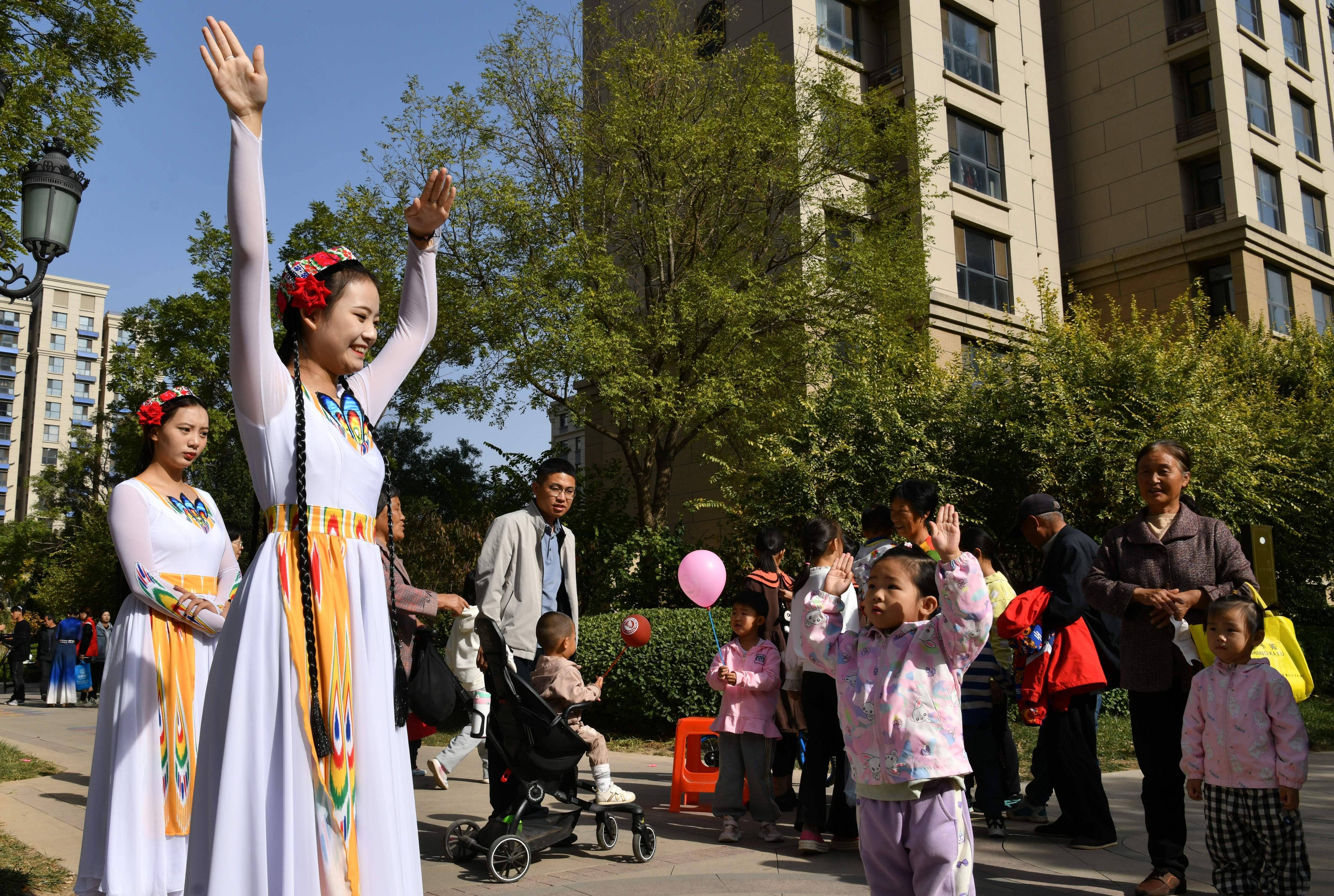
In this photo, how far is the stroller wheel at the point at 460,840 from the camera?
5367mm

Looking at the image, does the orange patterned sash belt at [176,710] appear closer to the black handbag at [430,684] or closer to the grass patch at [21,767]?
the black handbag at [430,684]

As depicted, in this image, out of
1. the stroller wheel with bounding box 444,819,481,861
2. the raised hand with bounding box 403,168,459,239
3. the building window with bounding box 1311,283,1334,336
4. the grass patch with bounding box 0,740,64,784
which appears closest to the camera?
the raised hand with bounding box 403,168,459,239

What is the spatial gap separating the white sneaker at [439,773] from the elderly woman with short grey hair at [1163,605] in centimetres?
497

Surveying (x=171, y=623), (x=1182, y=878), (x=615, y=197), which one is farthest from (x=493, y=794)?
(x=615, y=197)

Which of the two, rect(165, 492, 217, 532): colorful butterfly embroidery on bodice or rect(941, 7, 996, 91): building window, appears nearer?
rect(165, 492, 217, 532): colorful butterfly embroidery on bodice

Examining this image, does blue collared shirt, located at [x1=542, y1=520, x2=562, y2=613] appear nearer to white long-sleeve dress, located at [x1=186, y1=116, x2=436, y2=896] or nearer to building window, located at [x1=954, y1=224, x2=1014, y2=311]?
white long-sleeve dress, located at [x1=186, y1=116, x2=436, y2=896]

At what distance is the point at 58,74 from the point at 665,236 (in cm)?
844

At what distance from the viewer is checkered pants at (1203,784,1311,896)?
4.21 m

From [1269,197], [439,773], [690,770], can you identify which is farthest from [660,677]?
[1269,197]

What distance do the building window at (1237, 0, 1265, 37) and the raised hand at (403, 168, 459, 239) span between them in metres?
30.4

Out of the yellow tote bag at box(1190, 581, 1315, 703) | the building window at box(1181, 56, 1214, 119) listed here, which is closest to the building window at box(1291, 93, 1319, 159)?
the building window at box(1181, 56, 1214, 119)

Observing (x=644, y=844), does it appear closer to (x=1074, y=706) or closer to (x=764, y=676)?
(x=764, y=676)

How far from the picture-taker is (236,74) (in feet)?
8.14

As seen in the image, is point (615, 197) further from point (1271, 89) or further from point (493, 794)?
point (1271, 89)
